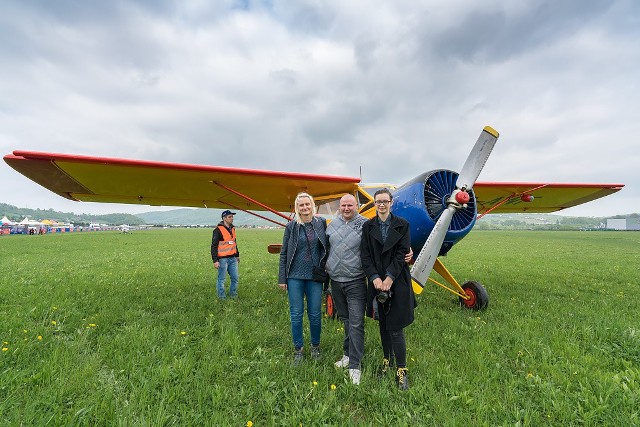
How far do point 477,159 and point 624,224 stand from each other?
15128 cm

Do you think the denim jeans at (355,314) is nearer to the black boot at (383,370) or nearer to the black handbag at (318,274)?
the black handbag at (318,274)

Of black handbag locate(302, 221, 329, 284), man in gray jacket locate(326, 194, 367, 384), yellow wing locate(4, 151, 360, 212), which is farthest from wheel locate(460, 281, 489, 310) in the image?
black handbag locate(302, 221, 329, 284)

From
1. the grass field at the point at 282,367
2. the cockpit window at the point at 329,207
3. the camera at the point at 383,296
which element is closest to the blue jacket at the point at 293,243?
the camera at the point at 383,296

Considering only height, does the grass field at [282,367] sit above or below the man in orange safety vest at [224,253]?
below

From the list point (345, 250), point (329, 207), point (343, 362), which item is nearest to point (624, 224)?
point (329, 207)

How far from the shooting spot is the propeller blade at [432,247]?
400 centimetres

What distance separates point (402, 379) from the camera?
306 centimetres

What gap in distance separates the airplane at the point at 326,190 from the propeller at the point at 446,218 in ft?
0.04

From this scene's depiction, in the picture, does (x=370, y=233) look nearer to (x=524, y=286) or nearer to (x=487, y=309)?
(x=487, y=309)

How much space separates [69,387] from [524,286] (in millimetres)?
9115

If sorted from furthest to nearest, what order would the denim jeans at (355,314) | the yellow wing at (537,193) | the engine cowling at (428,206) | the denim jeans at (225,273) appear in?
the yellow wing at (537,193) < the denim jeans at (225,273) < the engine cowling at (428,206) < the denim jeans at (355,314)

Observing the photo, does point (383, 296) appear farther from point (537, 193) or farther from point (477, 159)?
point (537, 193)

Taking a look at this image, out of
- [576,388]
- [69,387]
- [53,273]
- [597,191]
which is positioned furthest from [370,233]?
[53,273]

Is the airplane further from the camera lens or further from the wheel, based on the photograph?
the camera lens
